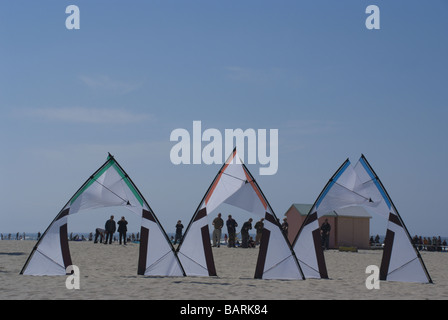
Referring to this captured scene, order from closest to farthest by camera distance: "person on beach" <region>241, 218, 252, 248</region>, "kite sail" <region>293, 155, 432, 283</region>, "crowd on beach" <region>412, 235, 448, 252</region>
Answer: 1. "kite sail" <region>293, 155, 432, 283</region>
2. "person on beach" <region>241, 218, 252, 248</region>
3. "crowd on beach" <region>412, 235, 448, 252</region>

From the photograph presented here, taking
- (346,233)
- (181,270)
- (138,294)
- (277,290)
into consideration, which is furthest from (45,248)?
(346,233)

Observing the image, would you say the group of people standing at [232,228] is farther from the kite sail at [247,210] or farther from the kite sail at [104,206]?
the kite sail at [104,206]

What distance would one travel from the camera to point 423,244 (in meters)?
44.5

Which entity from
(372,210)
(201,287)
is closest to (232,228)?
(372,210)

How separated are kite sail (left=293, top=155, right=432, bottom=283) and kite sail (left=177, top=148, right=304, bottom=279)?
69 centimetres

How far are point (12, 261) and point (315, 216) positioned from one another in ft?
34.8

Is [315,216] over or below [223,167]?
below

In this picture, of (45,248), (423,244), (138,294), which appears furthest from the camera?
(423,244)

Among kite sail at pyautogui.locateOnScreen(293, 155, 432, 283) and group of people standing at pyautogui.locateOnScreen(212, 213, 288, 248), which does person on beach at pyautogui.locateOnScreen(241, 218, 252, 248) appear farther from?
kite sail at pyautogui.locateOnScreen(293, 155, 432, 283)

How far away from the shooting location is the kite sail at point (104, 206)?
15.3 m

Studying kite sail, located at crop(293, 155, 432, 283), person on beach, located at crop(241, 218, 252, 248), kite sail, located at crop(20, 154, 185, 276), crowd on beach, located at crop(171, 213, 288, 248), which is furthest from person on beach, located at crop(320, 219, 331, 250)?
kite sail, located at crop(20, 154, 185, 276)

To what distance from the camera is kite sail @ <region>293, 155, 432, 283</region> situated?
1573 centimetres

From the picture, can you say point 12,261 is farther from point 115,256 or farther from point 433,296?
point 433,296
